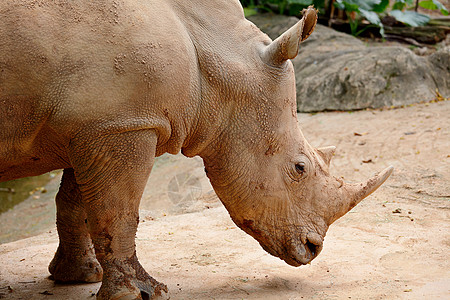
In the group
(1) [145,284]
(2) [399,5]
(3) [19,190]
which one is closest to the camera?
(1) [145,284]

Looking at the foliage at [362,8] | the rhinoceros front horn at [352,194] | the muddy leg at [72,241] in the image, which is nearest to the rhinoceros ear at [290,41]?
the rhinoceros front horn at [352,194]

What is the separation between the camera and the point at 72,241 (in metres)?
4.53

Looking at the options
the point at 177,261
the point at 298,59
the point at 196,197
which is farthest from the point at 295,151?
the point at 298,59

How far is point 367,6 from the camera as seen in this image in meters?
13.9

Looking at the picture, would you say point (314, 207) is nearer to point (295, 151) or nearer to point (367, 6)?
point (295, 151)

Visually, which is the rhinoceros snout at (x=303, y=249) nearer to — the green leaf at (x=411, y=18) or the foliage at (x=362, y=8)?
the foliage at (x=362, y=8)

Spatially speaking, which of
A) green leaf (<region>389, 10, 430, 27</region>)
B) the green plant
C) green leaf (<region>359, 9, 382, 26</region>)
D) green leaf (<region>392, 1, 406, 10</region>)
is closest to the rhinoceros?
green leaf (<region>359, 9, 382, 26</region>)

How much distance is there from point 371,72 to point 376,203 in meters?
5.72

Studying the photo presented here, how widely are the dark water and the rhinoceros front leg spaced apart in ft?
23.0

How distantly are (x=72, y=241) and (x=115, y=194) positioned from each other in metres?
1.30

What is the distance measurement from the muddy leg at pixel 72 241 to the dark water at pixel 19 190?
589cm

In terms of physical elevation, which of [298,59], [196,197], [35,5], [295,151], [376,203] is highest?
[35,5]

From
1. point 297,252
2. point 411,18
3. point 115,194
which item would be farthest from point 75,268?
point 411,18

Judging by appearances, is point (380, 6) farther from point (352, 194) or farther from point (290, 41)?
point (290, 41)
